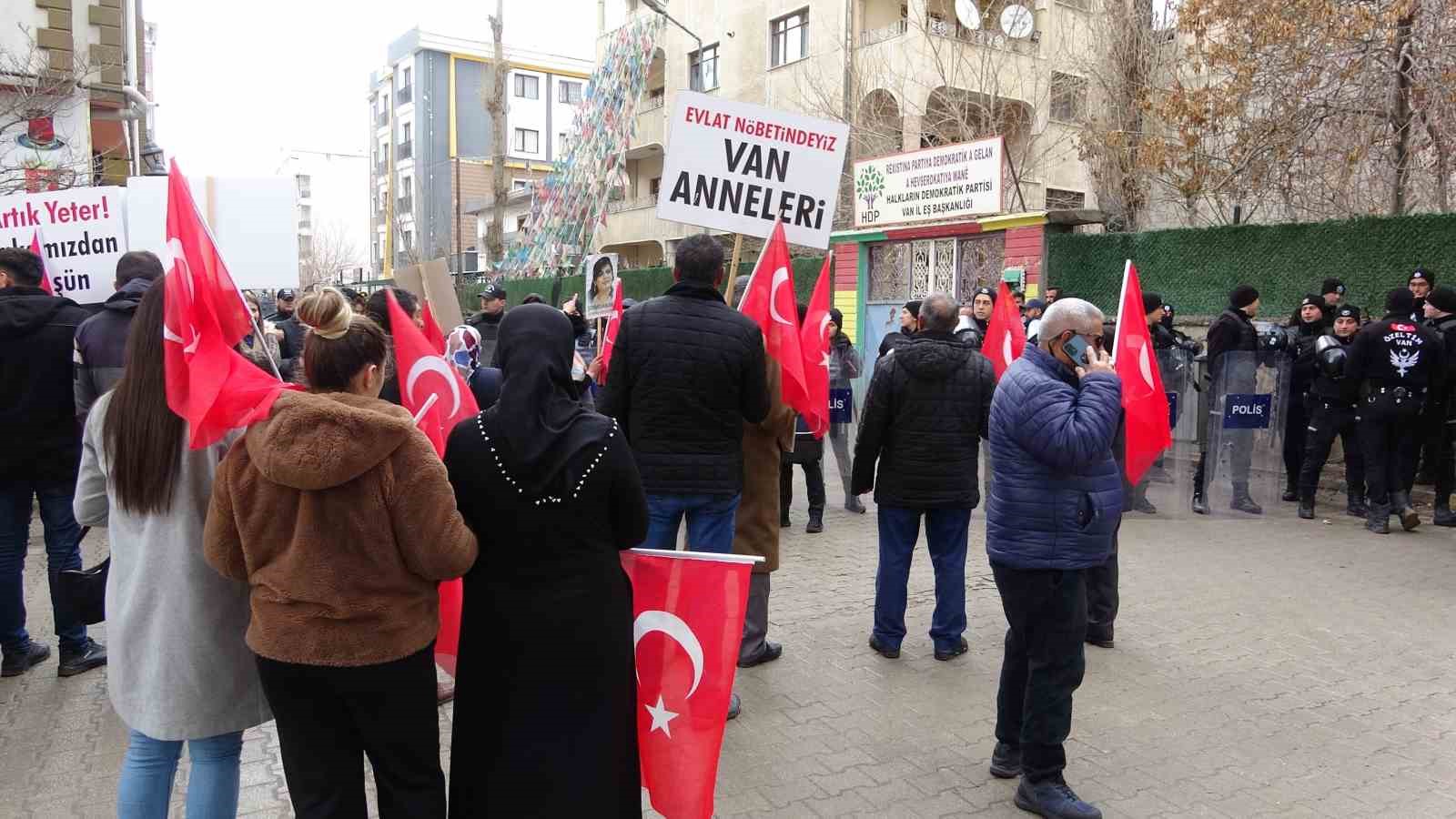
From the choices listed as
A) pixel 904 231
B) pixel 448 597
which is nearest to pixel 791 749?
pixel 448 597

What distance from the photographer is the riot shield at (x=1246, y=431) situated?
963 cm

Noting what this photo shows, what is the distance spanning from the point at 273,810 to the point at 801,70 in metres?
25.3

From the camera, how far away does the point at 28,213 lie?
6.90 m

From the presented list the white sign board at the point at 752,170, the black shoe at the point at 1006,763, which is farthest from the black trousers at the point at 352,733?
the white sign board at the point at 752,170

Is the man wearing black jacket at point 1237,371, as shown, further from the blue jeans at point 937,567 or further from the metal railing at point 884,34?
the metal railing at point 884,34

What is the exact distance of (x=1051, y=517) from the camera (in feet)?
12.6

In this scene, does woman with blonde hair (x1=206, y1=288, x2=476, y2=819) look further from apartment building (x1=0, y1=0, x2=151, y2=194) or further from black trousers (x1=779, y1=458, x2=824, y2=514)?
apartment building (x1=0, y1=0, x2=151, y2=194)

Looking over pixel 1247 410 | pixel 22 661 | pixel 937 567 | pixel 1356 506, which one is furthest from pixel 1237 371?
pixel 22 661

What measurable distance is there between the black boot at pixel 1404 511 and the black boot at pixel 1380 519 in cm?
7

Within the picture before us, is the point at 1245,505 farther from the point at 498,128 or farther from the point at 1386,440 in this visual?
the point at 498,128

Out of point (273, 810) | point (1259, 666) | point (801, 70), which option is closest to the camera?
point (273, 810)

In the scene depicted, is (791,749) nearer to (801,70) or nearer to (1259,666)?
(1259,666)

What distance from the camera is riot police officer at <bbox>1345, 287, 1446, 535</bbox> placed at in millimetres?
8844

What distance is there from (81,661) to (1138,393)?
5.31 meters
